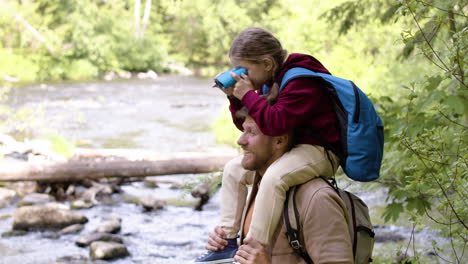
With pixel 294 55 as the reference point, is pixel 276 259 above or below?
below

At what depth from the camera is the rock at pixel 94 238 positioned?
598 cm

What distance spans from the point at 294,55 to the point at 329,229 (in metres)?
0.67

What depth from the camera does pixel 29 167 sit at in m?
7.80

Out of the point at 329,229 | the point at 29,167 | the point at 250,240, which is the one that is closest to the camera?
the point at 329,229

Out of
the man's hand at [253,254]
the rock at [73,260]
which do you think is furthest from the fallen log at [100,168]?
the man's hand at [253,254]

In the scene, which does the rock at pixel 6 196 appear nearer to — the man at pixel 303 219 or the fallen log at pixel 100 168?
the fallen log at pixel 100 168

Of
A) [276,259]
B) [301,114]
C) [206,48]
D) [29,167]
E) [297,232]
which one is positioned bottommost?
[206,48]

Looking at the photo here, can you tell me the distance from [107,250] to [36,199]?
2.54 meters

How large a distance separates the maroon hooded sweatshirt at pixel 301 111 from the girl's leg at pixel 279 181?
0.22 feet

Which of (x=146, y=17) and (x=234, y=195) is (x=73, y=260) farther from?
(x=146, y=17)

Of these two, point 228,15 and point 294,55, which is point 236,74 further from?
point 228,15

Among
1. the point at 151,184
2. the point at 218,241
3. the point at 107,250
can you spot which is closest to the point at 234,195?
the point at 218,241

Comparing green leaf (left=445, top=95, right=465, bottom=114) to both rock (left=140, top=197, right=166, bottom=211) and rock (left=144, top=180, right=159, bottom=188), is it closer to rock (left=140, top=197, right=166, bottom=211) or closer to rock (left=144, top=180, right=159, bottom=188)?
rock (left=140, top=197, right=166, bottom=211)

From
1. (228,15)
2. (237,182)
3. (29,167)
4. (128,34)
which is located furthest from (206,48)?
(237,182)
